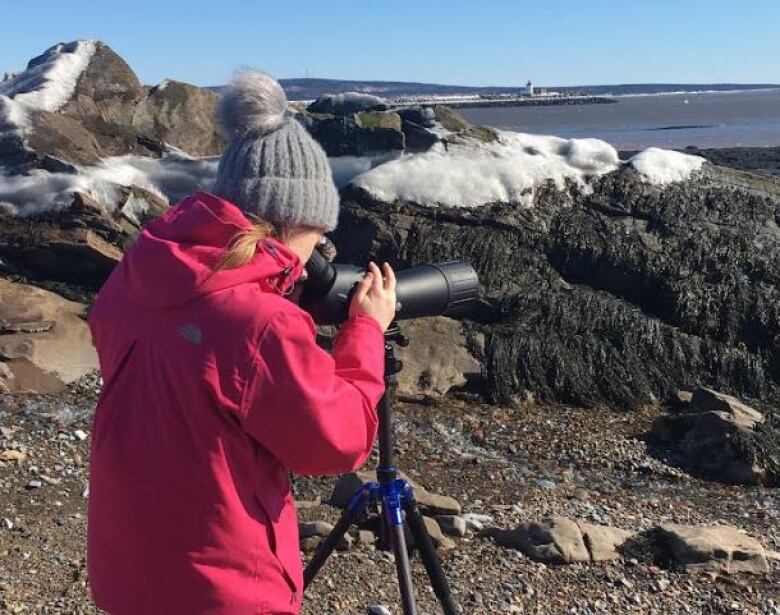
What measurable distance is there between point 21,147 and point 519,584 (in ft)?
18.4

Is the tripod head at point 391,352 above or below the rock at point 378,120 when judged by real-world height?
below

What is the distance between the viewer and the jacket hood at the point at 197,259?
194cm

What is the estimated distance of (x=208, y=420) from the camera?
1.97 metres

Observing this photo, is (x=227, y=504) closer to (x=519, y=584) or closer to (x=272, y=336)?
(x=272, y=336)

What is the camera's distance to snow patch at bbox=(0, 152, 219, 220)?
760 centimetres

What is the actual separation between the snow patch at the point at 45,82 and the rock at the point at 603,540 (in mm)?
5720

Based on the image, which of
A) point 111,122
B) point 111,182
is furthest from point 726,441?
point 111,122

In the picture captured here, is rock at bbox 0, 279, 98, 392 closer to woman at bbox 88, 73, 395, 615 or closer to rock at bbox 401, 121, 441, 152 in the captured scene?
rock at bbox 401, 121, 441, 152

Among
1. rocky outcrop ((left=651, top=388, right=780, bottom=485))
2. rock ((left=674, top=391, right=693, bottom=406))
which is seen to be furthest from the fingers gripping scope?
rock ((left=674, top=391, right=693, bottom=406))

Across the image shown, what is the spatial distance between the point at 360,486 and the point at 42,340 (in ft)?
9.44

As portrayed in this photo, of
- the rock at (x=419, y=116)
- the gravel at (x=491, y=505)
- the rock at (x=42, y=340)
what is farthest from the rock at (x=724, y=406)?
the rock at (x=42, y=340)

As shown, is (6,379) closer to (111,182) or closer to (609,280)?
(111,182)

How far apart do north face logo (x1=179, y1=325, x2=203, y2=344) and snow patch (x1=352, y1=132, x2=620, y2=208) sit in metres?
6.33

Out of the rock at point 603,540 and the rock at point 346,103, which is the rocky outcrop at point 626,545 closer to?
the rock at point 603,540
